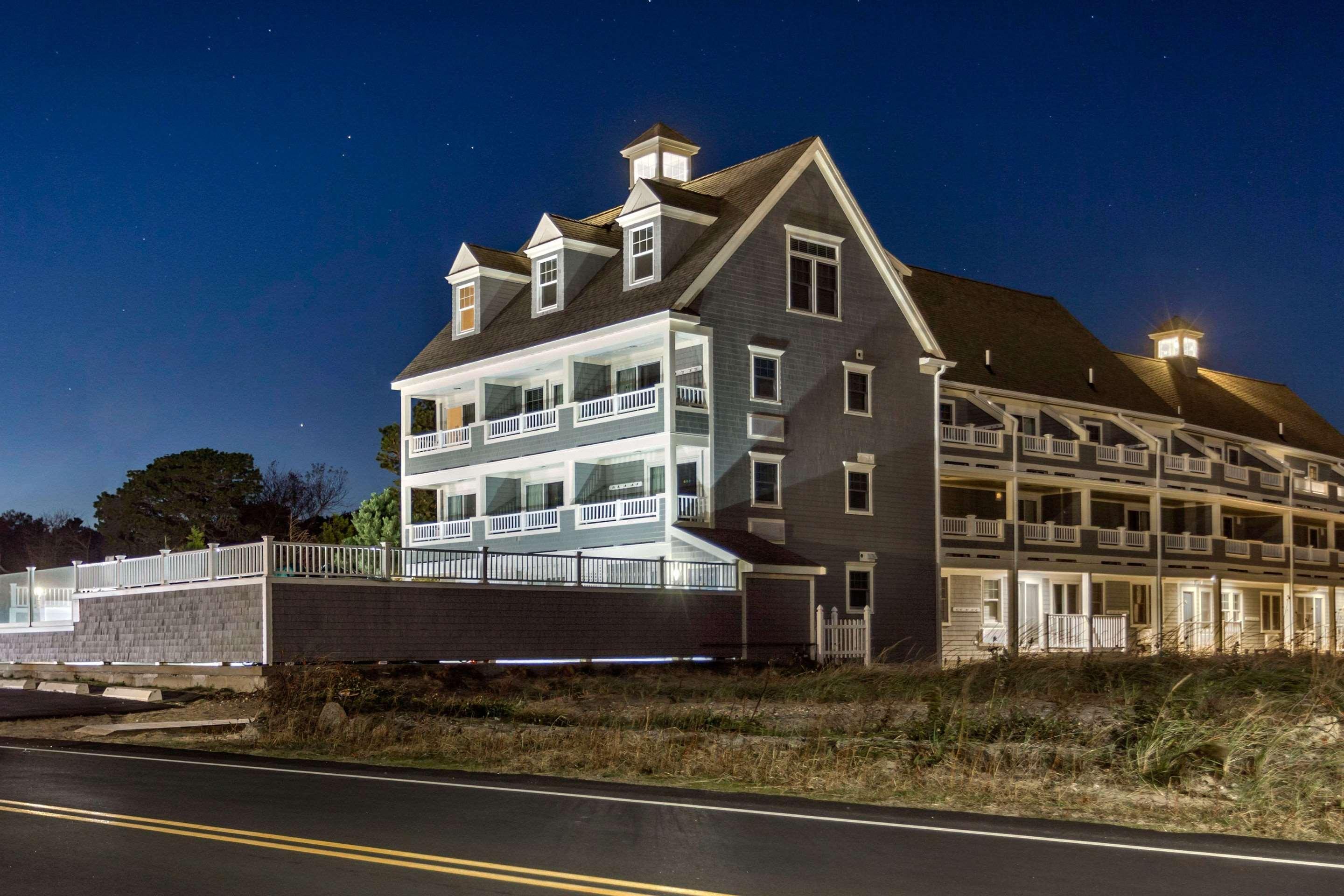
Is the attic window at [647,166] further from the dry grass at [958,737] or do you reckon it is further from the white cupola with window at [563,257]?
the dry grass at [958,737]

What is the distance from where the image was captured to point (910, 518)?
147 feet

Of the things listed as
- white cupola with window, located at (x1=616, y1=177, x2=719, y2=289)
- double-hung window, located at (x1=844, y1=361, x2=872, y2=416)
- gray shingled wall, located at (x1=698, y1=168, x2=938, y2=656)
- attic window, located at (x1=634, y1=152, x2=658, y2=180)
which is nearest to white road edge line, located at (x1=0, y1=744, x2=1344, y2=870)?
gray shingled wall, located at (x1=698, y1=168, x2=938, y2=656)

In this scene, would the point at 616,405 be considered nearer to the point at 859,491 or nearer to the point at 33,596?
the point at 859,491

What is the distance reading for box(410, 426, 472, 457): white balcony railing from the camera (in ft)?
151

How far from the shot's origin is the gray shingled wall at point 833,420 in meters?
40.2

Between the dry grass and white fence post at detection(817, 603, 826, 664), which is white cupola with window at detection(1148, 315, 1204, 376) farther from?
the dry grass

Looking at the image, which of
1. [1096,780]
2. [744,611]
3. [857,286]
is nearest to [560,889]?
[1096,780]

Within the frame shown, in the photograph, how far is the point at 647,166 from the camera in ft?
158

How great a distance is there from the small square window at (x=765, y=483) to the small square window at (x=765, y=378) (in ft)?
6.14

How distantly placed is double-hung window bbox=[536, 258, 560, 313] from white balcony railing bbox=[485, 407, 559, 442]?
3.25 m

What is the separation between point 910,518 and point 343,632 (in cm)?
2133

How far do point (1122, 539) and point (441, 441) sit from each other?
24841mm

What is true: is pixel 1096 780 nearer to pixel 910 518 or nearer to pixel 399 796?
pixel 399 796

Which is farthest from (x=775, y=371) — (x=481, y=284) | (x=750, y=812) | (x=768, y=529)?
(x=750, y=812)
